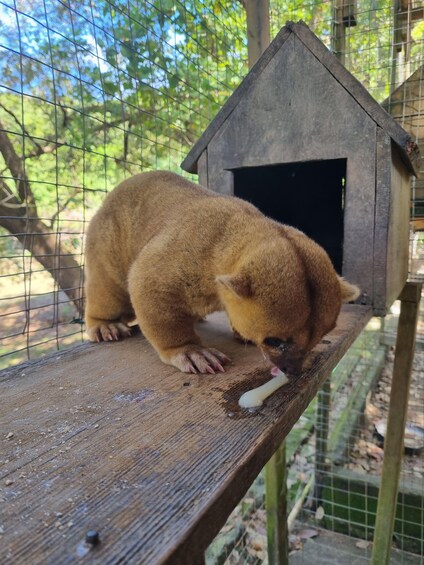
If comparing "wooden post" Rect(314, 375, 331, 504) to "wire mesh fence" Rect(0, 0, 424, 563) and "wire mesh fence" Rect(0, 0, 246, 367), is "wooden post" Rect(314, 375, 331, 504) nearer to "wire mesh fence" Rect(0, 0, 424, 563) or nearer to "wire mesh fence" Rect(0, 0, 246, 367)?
"wire mesh fence" Rect(0, 0, 424, 563)

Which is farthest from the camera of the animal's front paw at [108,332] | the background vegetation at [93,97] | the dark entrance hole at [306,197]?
the dark entrance hole at [306,197]

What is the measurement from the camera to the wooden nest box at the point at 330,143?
Result: 8.24 feet

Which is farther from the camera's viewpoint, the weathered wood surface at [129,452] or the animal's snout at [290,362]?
the animal's snout at [290,362]

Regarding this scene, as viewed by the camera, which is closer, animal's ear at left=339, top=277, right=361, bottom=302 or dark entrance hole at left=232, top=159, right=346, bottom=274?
animal's ear at left=339, top=277, right=361, bottom=302

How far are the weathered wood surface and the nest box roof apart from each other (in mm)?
1319

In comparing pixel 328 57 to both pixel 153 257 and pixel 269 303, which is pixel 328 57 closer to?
pixel 153 257

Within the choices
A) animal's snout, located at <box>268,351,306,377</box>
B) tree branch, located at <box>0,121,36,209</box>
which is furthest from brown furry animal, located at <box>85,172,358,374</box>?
tree branch, located at <box>0,121,36,209</box>

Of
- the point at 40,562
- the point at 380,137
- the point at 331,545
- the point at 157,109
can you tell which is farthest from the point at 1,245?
the point at 331,545

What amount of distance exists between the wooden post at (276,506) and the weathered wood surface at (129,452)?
6.33ft

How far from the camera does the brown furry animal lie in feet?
5.27

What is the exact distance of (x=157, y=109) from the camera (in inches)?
140

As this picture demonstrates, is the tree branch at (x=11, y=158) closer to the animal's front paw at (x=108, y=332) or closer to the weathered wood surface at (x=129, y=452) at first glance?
the animal's front paw at (x=108, y=332)

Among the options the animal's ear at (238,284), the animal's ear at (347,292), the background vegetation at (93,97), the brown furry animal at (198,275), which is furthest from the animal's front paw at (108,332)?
the animal's ear at (347,292)

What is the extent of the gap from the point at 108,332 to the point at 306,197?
8.09 feet
